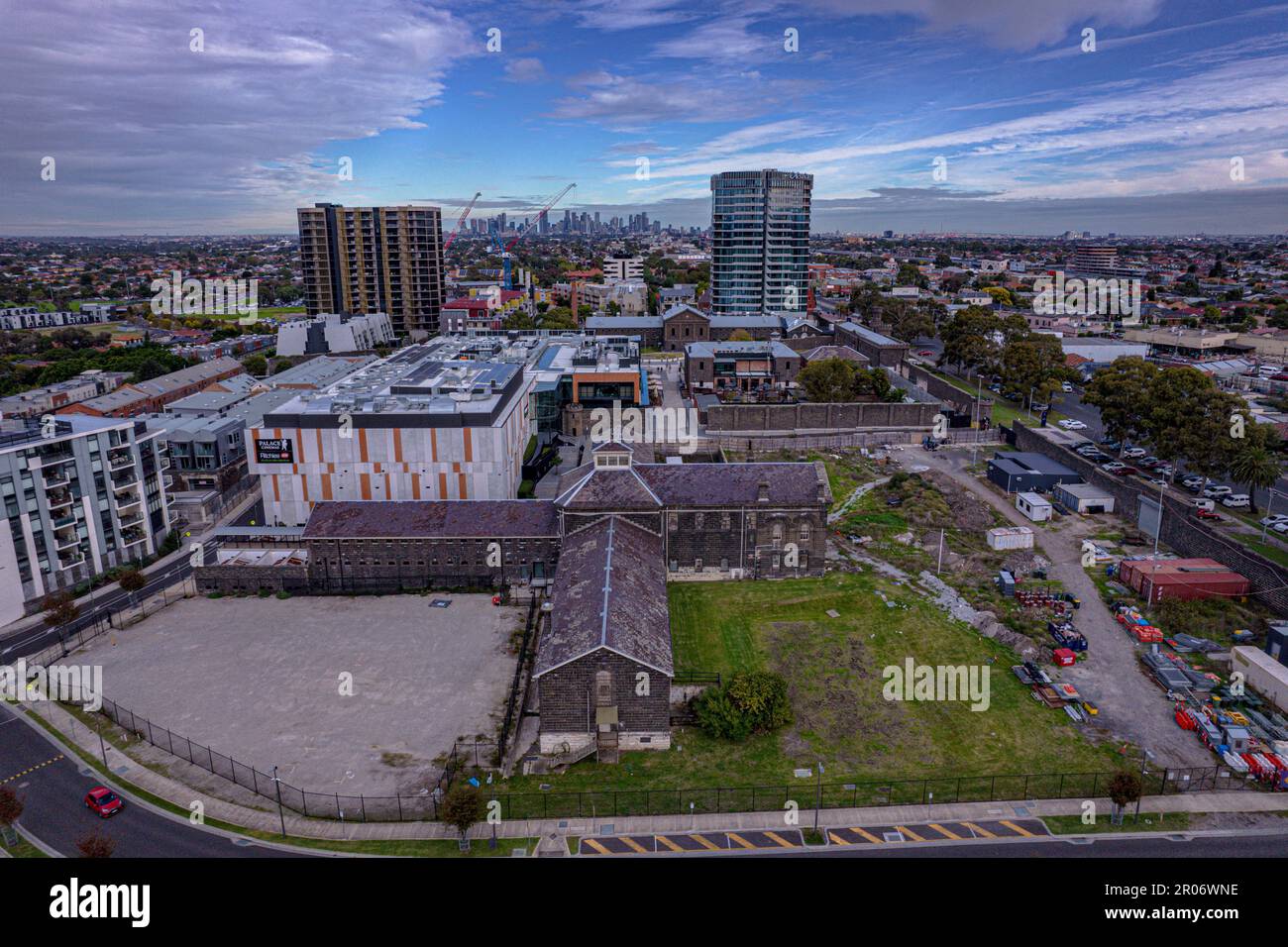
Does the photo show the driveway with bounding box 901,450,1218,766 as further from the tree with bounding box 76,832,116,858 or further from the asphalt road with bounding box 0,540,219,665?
the asphalt road with bounding box 0,540,219,665

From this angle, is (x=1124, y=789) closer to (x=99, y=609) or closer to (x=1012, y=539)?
(x=1012, y=539)

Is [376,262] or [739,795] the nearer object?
[739,795]

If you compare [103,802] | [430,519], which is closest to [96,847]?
[103,802]

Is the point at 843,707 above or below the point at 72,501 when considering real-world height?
below

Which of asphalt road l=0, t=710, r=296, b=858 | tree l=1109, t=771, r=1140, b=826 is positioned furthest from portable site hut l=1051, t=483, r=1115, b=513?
asphalt road l=0, t=710, r=296, b=858

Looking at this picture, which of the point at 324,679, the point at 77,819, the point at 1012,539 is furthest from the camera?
the point at 1012,539

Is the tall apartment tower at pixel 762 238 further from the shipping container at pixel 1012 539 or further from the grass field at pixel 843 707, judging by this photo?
the grass field at pixel 843 707

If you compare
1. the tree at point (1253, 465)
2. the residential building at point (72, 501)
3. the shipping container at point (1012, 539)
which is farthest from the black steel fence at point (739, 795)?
the tree at point (1253, 465)
